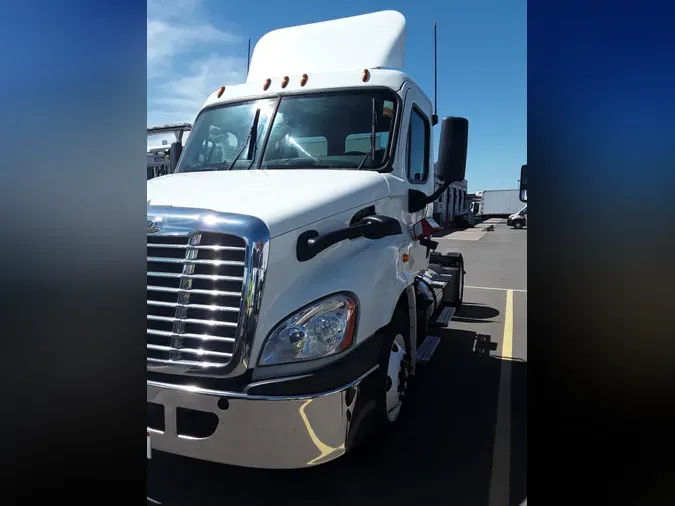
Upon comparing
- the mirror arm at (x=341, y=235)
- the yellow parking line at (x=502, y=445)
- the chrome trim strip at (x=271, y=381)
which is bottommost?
the yellow parking line at (x=502, y=445)

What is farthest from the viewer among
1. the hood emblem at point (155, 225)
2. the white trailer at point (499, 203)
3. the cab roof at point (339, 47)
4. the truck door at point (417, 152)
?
the white trailer at point (499, 203)

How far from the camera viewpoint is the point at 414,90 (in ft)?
12.5

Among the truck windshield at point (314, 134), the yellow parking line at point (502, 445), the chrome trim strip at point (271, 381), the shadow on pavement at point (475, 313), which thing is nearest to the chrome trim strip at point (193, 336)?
the chrome trim strip at point (271, 381)

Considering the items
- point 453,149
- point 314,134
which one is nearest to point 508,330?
point 453,149

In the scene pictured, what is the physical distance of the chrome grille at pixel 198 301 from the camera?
2133 millimetres

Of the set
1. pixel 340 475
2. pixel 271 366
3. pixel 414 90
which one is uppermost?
pixel 414 90

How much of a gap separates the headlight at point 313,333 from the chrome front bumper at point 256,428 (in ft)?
0.66

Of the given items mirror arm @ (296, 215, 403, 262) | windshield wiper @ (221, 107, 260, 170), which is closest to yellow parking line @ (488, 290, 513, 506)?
mirror arm @ (296, 215, 403, 262)

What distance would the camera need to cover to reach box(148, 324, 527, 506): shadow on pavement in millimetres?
2510

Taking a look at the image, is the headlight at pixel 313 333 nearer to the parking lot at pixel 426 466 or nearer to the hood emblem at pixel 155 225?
the hood emblem at pixel 155 225

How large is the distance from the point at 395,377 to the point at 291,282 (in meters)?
1.20
